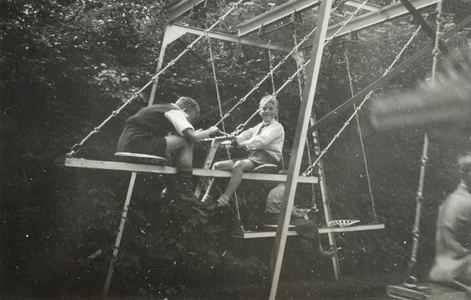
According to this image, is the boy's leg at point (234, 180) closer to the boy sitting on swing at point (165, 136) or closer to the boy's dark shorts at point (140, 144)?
the boy sitting on swing at point (165, 136)

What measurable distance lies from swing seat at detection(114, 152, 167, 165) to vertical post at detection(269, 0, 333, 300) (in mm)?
1336

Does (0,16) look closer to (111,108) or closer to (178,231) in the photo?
(111,108)

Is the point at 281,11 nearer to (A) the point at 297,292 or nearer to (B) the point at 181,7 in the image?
(B) the point at 181,7

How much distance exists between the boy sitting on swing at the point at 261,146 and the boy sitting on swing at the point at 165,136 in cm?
62

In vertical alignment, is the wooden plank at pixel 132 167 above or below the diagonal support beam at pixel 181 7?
below

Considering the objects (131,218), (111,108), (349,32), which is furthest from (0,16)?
(349,32)

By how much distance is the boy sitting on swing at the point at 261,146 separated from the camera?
5402 millimetres

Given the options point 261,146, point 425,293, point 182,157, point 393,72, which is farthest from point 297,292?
point 425,293

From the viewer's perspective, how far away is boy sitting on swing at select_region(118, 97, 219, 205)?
4828 millimetres

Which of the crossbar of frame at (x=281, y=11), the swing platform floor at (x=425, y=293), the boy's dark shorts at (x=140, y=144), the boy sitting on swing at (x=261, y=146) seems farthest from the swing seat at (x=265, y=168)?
the swing platform floor at (x=425, y=293)

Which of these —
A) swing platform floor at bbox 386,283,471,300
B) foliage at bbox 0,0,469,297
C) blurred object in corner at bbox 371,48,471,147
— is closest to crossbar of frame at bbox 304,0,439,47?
foliage at bbox 0,0,469,297

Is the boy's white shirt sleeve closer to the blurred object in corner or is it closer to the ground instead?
the ground

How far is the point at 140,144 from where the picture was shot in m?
4.84

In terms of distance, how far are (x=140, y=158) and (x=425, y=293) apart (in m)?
2.85
